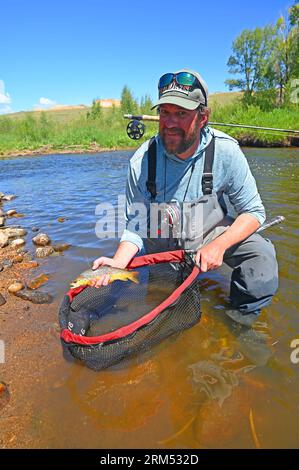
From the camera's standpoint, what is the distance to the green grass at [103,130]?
27.2m

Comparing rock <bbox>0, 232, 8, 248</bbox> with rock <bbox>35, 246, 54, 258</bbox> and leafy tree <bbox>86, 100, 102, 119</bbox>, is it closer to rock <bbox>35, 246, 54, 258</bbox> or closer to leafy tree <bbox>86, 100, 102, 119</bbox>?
rock <bbox>35, 246, 54, 258</bbox>

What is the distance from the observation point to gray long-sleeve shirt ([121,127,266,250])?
315 centimetres

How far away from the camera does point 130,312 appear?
11.1 ft

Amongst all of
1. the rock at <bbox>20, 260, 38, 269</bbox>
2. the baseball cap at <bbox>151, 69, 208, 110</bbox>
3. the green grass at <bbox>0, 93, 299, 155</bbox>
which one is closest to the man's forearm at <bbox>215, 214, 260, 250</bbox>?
the baseball cap at <bbox>151, 69, 208, 110</bbox>

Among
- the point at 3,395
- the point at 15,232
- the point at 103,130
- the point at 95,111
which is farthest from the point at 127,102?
the point at 3,395

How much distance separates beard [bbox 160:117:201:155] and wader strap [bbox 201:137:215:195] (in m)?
0.19

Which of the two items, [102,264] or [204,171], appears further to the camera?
[204,171]

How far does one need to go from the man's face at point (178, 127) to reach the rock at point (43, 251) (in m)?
3.17

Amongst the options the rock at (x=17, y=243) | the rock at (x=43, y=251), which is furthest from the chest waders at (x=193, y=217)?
the rock at (x=17, y=243)

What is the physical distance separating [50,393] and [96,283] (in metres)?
0.94

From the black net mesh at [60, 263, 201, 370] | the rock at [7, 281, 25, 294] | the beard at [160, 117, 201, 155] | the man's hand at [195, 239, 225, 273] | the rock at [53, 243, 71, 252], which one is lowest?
the rock at [7, 281, 25, 294]

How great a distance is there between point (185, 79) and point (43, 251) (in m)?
3.65

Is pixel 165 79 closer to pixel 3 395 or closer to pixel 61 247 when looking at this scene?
pixel 3 395
